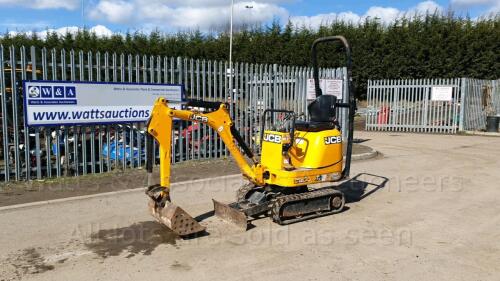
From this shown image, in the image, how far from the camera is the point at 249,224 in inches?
232

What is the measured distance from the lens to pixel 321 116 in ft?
21.5

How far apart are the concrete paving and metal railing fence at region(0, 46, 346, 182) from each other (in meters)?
1.92

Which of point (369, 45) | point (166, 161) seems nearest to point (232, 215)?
point (166, 161)

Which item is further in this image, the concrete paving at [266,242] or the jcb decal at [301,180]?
the jcb decal at [301,180]

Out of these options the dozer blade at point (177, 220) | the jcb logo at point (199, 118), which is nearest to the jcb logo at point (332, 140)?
the jcb logo at point (199, 118)

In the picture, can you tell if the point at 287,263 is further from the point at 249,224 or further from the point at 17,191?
the point at 17,191

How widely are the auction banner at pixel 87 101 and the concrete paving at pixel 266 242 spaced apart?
2.05 metres

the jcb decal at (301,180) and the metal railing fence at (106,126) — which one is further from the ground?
the metal railing fence at (106,126)

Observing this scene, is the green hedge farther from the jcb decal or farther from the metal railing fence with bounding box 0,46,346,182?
the jcb decal

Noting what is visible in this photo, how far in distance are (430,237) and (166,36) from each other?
3308 cm

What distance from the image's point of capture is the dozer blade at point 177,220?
17.1 ft

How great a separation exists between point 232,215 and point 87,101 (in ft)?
14.3

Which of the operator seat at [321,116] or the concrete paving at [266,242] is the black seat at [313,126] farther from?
the concrete paving at [266,242]

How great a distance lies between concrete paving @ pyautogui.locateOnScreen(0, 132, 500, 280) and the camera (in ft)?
14.6
